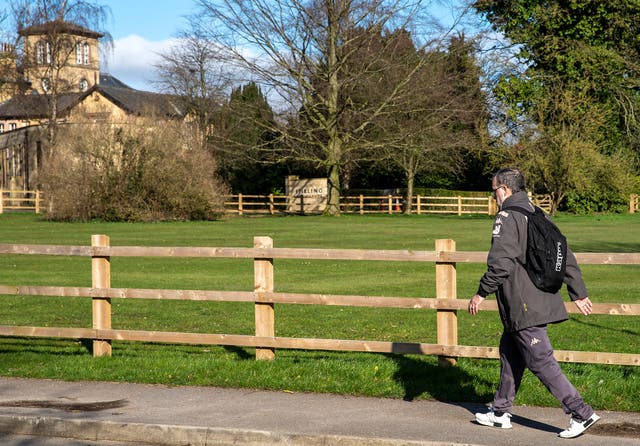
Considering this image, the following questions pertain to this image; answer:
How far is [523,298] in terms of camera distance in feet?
21.6

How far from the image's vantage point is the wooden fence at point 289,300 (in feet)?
27.1

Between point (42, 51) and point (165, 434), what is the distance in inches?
2263

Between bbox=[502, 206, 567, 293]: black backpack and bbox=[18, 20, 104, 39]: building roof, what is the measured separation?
178ft

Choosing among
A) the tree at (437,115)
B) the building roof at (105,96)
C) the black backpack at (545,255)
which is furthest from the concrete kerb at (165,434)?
the building roof at (105,96)

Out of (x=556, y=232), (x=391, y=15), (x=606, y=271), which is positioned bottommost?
(x=606, y=271)

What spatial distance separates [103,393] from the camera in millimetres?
8250

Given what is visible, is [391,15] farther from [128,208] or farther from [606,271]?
[606,271]

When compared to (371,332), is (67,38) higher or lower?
higher

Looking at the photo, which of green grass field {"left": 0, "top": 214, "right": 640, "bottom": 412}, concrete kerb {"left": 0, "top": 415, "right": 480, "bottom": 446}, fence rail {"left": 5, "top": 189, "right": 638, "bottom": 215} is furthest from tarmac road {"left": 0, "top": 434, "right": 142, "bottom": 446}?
fence rail {"left": 5, "top": 189, "right": 638, "bottom": 215}

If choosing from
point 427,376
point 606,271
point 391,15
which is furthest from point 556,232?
point 391,15

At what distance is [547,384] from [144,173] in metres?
39.5

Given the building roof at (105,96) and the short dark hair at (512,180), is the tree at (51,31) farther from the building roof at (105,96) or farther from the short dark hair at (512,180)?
the short dark hair at (512,180)

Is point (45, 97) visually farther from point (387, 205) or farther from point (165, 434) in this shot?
point (165, 434)

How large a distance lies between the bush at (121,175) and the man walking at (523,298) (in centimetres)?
3913
